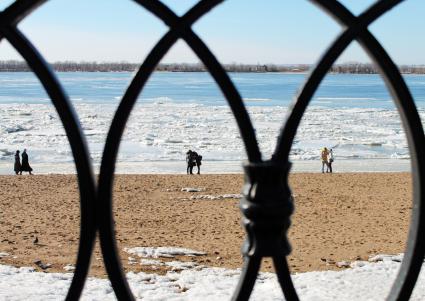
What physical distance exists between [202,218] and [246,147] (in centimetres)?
1053

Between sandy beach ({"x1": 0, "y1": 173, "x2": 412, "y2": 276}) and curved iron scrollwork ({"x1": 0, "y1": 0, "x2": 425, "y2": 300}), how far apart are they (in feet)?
21.3

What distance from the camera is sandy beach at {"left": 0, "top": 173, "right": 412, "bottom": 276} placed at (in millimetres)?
8680

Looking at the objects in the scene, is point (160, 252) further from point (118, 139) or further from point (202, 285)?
point (118, 139)

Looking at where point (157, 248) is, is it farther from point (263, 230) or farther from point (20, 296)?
point (263, 230)

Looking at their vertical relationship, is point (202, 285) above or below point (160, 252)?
above

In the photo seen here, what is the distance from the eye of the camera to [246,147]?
1149 mm

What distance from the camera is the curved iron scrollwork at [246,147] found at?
1.10 metres

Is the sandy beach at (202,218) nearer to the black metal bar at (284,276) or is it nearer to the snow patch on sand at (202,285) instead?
the snow patch on sand at (202,285)

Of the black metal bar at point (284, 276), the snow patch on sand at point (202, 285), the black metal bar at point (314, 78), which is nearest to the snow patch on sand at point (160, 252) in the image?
the snow patch on sand at point (202, 285)

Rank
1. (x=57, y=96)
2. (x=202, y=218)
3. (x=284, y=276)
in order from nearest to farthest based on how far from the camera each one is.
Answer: (x=57, y=96) → (x=284, y=276) → (x=202, y=218)

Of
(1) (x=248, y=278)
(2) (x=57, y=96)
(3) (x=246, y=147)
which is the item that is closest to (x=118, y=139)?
(2) (x=57, y=96)

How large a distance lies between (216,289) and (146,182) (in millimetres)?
10741

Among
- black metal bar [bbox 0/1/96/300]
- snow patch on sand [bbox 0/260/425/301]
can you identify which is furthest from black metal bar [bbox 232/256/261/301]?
snow patch on sand [bbox 0/260/425/301]

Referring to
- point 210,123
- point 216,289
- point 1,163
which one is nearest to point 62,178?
point 1,163
